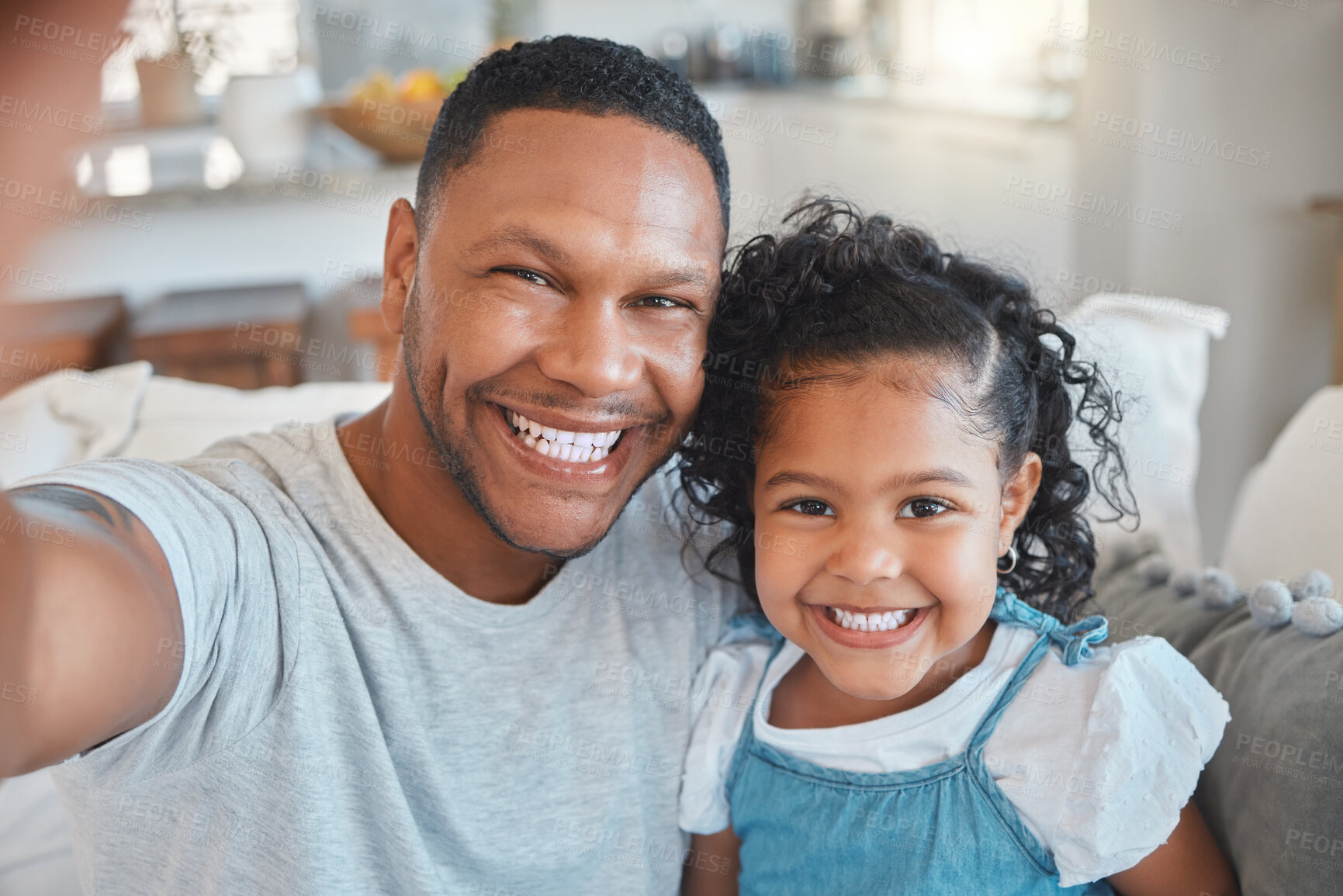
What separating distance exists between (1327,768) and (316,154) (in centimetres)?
316

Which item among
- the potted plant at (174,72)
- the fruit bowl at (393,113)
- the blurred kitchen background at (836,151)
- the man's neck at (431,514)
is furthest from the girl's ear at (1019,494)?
the potted plant at (174,72)

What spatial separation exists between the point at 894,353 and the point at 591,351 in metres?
0.28

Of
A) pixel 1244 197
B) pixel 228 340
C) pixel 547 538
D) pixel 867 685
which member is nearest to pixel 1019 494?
pixel 867 685

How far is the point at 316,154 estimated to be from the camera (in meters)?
3.36

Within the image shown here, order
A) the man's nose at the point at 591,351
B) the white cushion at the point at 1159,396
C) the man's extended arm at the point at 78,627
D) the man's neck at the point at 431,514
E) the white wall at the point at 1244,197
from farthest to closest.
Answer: the white wall at the point at 1244,197, the white cushion at the point at 1159,396, the man's neck at the point at 431,514, the man's nose at the point at 591,351, the man's extended arm at the point at 78,627

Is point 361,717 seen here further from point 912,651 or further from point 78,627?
point 912,651

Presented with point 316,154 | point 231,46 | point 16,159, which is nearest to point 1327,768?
Answer: point 16,159

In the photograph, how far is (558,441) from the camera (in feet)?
3.45

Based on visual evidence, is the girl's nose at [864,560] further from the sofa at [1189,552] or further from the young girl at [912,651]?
the sofa at [1189,552]

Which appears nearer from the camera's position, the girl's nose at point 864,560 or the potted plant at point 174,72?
the girl's nose at point 864,560

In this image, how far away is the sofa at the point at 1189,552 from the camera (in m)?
0.95

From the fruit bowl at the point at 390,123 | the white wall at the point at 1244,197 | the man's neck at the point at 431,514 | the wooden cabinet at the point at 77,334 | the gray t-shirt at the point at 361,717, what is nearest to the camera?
the gray t-shirt at the point at 361,717

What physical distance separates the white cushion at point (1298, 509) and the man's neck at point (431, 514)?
88 cm

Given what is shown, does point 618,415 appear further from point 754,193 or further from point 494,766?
point 754,193
